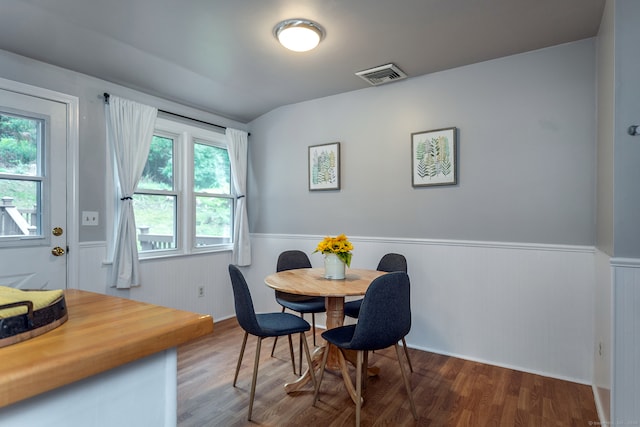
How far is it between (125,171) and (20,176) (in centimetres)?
73

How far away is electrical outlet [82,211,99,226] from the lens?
9.52 ft

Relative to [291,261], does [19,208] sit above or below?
above

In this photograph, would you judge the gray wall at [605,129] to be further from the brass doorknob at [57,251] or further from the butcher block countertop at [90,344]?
the brass doorknob at [57,251]

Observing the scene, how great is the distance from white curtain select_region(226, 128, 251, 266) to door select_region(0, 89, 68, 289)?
1.71 metres

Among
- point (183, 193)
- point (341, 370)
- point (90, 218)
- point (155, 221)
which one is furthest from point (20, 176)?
point (341, 370)

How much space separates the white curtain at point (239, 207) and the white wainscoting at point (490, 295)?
638 millimetres

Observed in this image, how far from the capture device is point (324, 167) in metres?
3.83

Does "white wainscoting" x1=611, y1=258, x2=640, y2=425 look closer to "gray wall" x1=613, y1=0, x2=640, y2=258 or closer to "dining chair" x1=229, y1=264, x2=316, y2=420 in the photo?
"gray wall" x1=613, y1=0, x2=640, y2=258

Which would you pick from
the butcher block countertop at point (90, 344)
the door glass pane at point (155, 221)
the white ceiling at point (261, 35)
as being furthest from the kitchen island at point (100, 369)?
the door glass pane at point (155, 221)

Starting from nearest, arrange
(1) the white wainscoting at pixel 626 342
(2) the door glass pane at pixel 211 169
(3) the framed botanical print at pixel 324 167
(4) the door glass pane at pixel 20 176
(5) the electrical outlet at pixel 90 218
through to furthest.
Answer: (1) the white wainscoting at pixel 626 342
(4) the door glass pane at pixel 20 176
(5) the electrical outlet at pixel 90 218
(3) the framed botanical print at pixel 324 167
(2) the door glass pane at pixel 211 169

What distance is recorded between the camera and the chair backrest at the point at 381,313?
75.2 inches

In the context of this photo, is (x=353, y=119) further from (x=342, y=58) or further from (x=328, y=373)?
(x=328, y=373)

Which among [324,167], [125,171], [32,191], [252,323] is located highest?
[324,167]

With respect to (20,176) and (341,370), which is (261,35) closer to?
(20,176)
